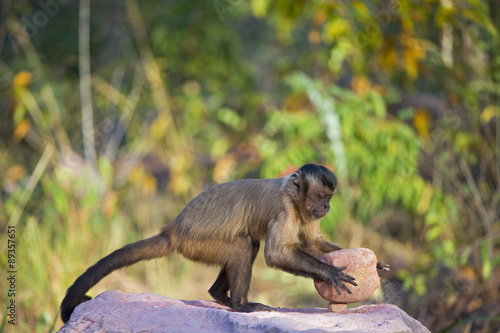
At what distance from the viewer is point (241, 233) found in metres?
4.01

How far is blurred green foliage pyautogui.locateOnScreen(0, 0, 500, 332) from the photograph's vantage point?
20.6 feet

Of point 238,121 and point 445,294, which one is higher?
point 238,121

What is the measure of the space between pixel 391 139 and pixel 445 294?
1.88 m

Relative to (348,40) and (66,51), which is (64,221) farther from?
(66,51)

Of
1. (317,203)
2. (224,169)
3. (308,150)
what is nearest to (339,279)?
(317,203)

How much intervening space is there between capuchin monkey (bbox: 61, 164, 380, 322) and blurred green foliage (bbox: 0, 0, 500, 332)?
149cm

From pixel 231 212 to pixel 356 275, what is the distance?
0.95m

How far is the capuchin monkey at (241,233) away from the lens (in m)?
3.86

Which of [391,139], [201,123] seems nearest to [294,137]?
[391,139]

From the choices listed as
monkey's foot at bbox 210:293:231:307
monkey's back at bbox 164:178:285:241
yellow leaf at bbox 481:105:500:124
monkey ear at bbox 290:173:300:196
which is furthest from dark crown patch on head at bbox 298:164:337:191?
yellow leaf at bbox 481:105:500:124

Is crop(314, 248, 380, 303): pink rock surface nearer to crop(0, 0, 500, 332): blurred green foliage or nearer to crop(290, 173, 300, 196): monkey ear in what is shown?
crop(290, 173, 300, 196): monkey ear

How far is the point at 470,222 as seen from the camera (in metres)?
6.91

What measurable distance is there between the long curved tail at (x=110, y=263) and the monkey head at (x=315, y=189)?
932mm

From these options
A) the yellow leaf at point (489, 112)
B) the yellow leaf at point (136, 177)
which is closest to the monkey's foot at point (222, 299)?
the yellow leaf at point (136, 177)
